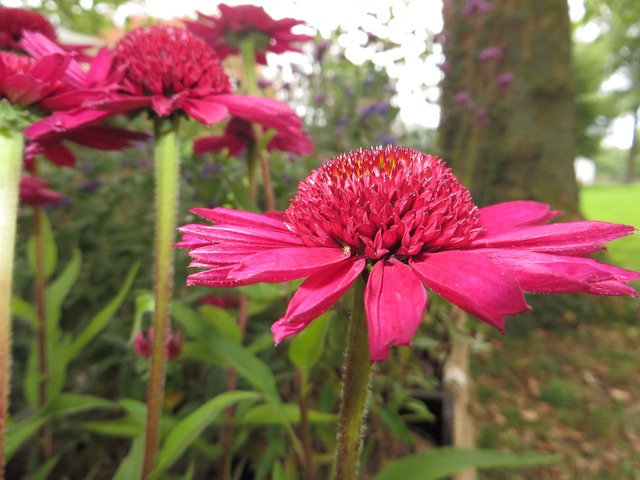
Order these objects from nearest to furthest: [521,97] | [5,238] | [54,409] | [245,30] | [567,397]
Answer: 1. [5,238]
2. [54,409]
3. [245,30]
4. [567,397]
5. [521,97]

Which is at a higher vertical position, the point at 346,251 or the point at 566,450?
the point at 346,251

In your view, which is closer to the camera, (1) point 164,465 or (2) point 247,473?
(1) point 164,465

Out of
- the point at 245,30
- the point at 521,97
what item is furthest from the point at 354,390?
the point at 521,97

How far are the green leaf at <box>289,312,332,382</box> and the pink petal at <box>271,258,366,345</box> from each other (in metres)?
0.23

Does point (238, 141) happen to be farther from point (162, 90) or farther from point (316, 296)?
point (316, 296)

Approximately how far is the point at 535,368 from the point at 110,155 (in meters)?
1.86

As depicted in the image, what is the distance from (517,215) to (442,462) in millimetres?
348

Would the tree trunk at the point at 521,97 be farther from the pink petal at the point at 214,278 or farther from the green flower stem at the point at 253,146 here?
the pink petal at the point at 214,278

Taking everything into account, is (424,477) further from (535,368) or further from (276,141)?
(535,368)

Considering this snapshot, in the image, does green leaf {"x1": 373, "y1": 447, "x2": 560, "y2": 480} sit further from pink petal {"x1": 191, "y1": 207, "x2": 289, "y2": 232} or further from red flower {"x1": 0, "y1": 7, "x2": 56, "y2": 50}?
red flower {"x1": 0, "y1": 7, "x2": 56, "y2": 50}

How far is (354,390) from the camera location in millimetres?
387

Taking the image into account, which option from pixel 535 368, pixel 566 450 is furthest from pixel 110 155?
pixel 535 368

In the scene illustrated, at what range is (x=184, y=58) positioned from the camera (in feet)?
1.90

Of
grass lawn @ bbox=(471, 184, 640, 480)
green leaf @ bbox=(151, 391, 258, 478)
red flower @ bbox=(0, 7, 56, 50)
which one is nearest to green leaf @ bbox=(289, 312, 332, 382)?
green leaf @ bbox=(151, 391, 258, 478)
